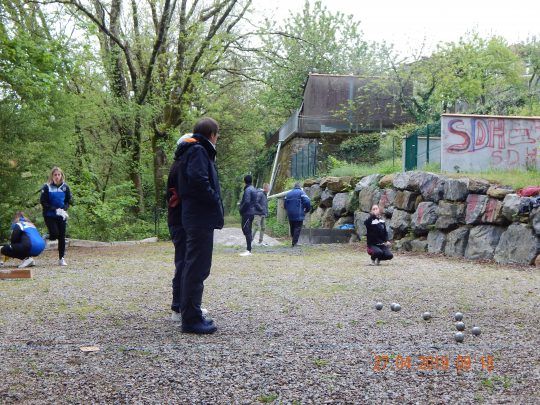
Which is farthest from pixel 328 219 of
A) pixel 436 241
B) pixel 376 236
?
pixel 376 236

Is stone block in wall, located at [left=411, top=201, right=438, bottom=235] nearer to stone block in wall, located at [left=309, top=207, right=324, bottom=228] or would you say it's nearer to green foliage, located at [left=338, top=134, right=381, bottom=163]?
stone block in wall, located at [left=309, top=207, right=324, bottom=228]

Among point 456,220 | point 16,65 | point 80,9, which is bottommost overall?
point 456,220

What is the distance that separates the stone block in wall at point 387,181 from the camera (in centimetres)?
1783

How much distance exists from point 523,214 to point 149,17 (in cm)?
1859

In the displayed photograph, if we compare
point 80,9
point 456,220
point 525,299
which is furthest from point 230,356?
point 80,9

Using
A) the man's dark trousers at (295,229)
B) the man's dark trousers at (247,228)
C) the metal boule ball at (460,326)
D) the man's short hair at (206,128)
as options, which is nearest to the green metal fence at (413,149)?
the man's dark trousers at (295,229)

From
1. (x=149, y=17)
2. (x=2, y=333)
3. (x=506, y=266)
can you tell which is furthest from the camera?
(x=149, y=17)

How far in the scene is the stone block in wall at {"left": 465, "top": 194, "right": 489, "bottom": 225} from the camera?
13.1m

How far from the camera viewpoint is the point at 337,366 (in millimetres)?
4355

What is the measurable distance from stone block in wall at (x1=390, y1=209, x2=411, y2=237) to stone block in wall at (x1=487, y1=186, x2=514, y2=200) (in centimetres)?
351

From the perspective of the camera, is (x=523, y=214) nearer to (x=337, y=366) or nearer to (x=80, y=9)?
(x=337, y=366)

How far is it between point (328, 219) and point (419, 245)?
697cm

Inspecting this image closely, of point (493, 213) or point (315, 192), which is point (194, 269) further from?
point (315, 192)

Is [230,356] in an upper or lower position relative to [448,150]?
lower
